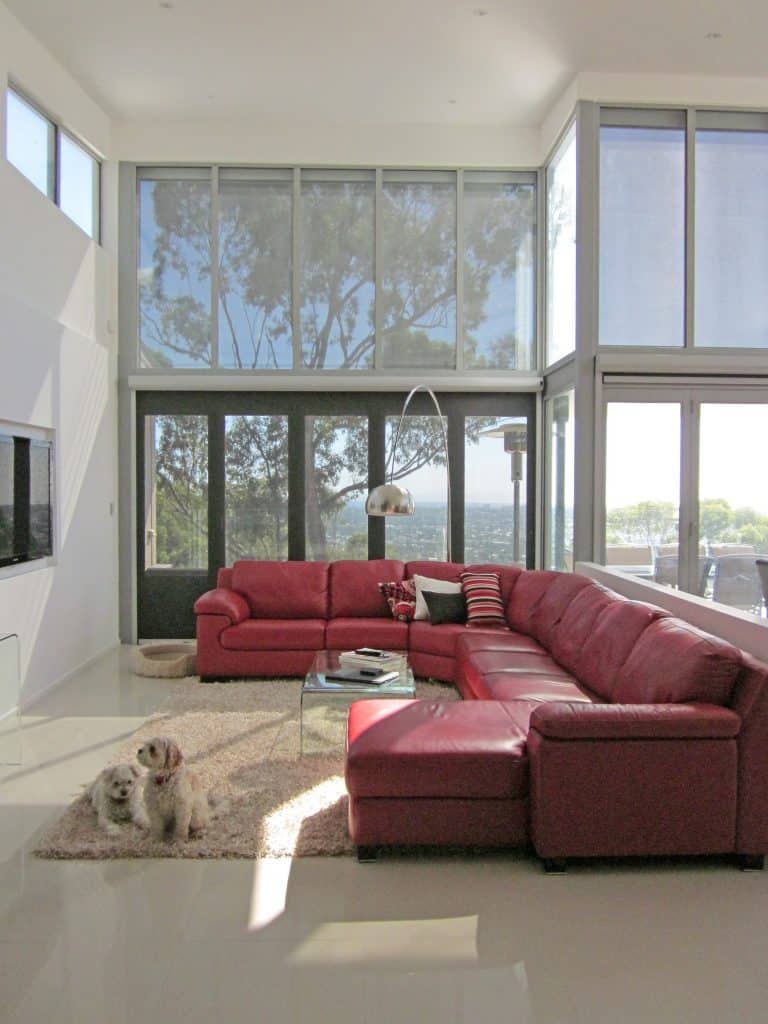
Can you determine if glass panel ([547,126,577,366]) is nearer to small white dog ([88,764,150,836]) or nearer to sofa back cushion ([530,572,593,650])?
sofa back cushion ([530,572,593,650])

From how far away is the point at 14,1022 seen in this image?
2.09 metres

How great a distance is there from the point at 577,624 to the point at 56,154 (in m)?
5.12

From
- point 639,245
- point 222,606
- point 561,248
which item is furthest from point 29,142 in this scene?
point 639,245

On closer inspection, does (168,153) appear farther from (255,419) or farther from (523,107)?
(523,107)

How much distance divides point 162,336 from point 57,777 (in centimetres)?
453

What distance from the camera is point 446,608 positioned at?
238 inches

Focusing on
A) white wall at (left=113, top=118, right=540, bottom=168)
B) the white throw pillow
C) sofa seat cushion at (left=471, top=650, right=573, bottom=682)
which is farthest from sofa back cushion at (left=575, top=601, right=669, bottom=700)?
white wall at (left=113, top=118, right=540, bottom=168)

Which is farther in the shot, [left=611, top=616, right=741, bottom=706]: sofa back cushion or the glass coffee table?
the glass coffee table

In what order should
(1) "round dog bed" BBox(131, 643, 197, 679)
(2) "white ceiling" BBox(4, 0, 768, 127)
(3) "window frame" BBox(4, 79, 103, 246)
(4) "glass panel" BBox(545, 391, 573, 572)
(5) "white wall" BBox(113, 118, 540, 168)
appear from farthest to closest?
(5) "white wall" BBox(113, 118, 540, 168)
(4) "glass panel" BBox(545, 391, 573, 572)
(1) "round dog bed" BBox(131, 643, 197, 679)
(3) "window frame" BBox(4, 79, 103, 246)
(2) "white ceiling" BBox(4, 0, 768, 127)

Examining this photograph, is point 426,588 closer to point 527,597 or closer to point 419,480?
point 527,597

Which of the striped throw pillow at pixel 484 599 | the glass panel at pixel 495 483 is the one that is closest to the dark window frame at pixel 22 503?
the striped throw pillow at pixel 484 599

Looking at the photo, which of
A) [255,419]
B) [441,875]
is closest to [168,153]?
[255,419]

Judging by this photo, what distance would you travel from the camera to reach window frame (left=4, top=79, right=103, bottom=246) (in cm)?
555

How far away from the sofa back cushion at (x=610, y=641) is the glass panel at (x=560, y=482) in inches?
88.4
